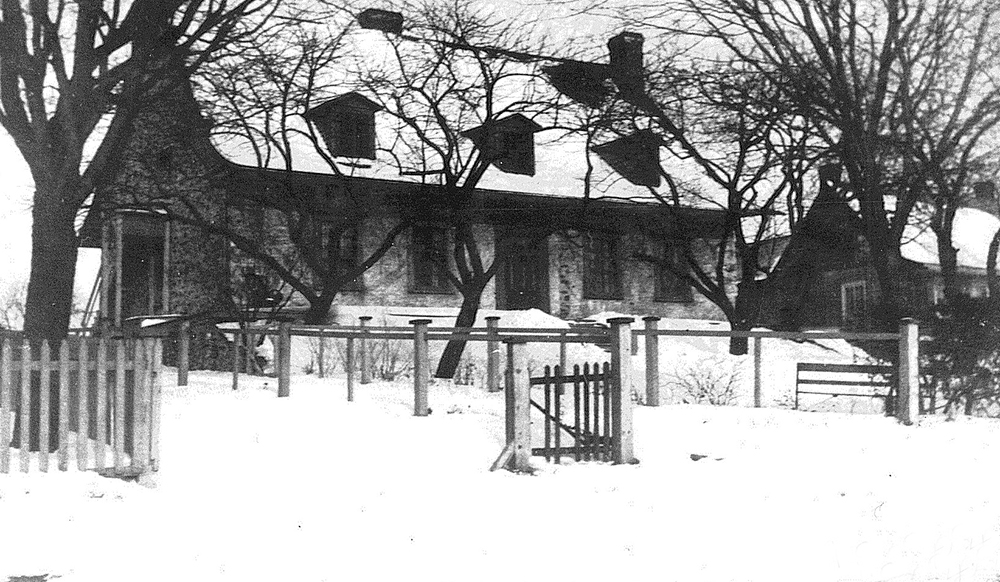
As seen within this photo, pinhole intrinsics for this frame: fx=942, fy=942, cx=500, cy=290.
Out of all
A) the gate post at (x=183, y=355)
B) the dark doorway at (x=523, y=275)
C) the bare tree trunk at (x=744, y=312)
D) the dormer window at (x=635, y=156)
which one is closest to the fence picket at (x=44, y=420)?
the gate post at (x=183, y=355)

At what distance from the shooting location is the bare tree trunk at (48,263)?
27.7 ft

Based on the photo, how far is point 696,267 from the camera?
755 inches

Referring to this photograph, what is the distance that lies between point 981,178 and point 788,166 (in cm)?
314

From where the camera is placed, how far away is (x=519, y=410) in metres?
8.31

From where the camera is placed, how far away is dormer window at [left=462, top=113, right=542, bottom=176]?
17312 mm

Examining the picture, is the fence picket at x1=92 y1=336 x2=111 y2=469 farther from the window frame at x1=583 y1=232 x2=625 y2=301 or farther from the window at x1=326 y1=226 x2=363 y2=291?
the window frame at x1=583 y1=232 x2=625 y2=301

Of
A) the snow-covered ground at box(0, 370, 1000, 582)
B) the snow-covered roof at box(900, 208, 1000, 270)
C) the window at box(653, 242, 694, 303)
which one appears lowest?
the snow-covered ground at box(0, 370, 1000, 582)

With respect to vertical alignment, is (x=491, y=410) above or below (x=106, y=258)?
below

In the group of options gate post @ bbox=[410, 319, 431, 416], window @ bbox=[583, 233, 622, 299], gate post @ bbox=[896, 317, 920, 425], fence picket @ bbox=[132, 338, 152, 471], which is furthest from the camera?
window @ bbox=[583, 233, 622, 299]

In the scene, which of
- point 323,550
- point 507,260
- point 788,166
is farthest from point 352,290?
point 323,550

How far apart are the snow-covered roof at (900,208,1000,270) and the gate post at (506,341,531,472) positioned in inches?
779

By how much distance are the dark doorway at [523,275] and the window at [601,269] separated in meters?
1.14

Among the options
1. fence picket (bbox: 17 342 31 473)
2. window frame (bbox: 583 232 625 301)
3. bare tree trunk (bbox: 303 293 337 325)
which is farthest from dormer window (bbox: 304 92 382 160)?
fence picket (bbox: 17 342 31 473)

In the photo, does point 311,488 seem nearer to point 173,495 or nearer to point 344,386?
point 173,495
